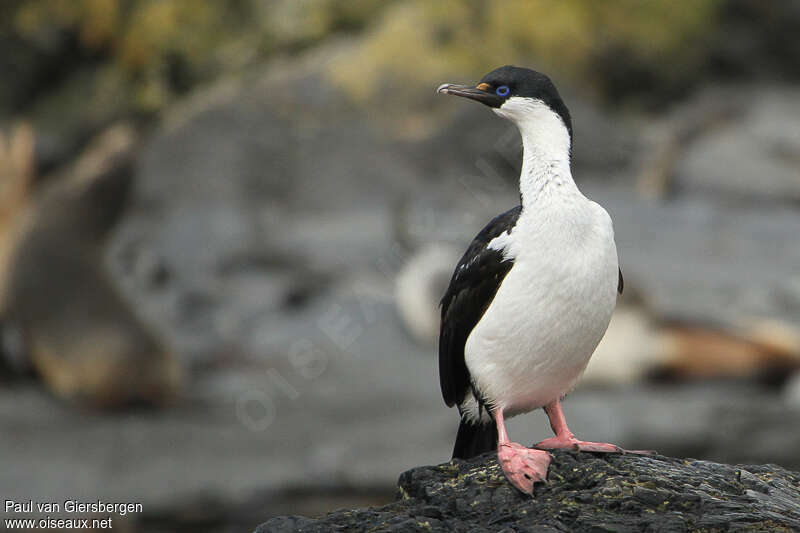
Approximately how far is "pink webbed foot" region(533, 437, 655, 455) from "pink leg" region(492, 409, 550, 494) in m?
0.15

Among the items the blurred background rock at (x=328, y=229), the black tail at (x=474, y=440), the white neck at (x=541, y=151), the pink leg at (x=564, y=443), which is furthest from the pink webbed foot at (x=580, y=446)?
the blurred background rock at (x=328, y=229)

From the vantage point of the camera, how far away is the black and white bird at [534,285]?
327 centimetres

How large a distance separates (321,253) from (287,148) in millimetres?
1459

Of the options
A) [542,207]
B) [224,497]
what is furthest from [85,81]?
[542,207]

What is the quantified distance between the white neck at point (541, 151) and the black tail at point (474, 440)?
85 cm

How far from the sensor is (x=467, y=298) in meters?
3.52

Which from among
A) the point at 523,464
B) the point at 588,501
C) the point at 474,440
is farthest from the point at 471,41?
the point at 588,501

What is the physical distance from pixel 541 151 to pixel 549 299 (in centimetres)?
49

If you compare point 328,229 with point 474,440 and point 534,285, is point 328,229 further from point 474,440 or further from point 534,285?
point 534,285

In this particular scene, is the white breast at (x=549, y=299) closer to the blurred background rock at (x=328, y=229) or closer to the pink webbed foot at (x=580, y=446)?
the pink webbed foot at (x=580, y=446)

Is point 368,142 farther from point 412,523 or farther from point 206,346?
point 412,523

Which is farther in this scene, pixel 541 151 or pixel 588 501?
pixel 541 151

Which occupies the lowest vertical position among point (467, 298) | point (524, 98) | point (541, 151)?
point (467, 298)

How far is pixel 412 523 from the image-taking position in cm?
304
